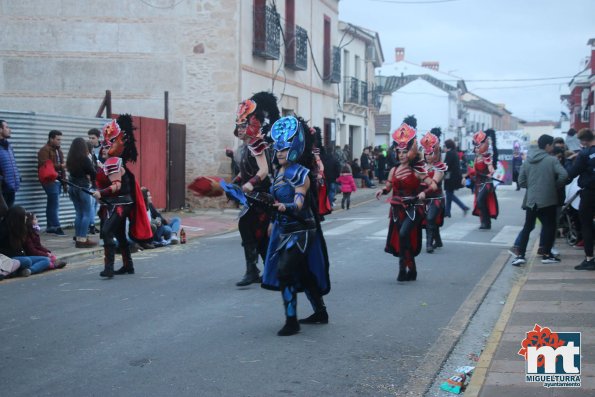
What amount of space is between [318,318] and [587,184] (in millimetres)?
5022

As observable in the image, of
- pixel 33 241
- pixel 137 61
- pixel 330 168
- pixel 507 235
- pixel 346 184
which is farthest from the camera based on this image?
pixel 346 184

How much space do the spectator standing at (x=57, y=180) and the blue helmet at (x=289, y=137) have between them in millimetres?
7328

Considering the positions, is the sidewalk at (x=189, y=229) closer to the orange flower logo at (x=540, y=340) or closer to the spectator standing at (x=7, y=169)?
the spectator standing at (x=7, y=169)

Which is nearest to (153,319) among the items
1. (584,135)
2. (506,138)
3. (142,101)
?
(584,135)

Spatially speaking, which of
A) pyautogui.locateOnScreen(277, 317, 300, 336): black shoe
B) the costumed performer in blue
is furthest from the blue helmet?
pyautogui.locateOnScreen(277, 317, 300, 336): black shoe

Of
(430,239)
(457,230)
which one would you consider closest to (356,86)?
(457,230)

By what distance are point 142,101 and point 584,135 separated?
1447 centimetres

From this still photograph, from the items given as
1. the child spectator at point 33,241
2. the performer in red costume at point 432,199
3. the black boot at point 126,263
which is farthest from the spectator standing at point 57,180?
the performer in red costume at point 432,199

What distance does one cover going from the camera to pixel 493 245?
14.4 m

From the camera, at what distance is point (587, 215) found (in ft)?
36.0

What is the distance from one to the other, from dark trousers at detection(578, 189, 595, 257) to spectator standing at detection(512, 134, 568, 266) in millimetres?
392

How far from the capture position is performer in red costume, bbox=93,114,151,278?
10156mm

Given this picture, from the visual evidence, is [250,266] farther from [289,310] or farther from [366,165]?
[366,165]

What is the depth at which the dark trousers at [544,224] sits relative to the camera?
11.4m
